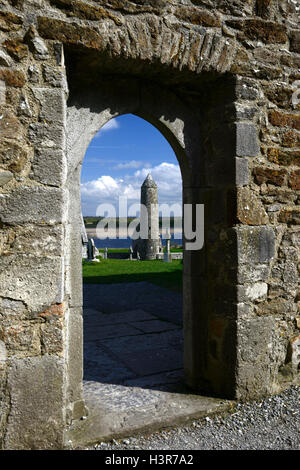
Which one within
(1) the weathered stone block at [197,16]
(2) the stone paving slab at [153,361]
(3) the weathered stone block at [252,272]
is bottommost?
(2) the stone paving slab at [153,361]

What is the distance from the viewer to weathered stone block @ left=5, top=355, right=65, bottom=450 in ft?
7.79

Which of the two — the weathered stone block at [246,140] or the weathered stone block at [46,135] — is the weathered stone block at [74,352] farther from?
the weathered stone block at [246,140]

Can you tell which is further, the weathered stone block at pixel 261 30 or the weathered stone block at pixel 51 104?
the weathered stone block at pixel 261 30

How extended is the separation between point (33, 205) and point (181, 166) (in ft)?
4.88

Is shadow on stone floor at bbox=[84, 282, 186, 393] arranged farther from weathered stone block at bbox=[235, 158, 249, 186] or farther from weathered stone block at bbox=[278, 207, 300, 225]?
weathered stone block at bbox=[235, 158, 249, 186]

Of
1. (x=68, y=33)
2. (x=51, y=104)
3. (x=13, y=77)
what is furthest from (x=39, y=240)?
(x=68, y=33)

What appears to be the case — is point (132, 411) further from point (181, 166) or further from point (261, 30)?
point (261, 30)

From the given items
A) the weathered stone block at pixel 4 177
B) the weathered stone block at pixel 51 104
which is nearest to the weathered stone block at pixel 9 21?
the weathered stone block at pixel 51 104

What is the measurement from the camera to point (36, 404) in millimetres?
2432

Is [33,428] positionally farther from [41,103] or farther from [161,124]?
[161,124]

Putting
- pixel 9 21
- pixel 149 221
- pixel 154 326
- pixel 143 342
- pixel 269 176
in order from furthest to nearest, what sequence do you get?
pixel 149 221
pixel 154 326
pixel 143 342
pixel 269 176
pixel 9 21

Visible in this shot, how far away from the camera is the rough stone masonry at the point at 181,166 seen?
2.40m

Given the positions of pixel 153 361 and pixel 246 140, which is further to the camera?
pixel 153 361

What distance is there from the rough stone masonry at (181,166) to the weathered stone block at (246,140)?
0.01m
